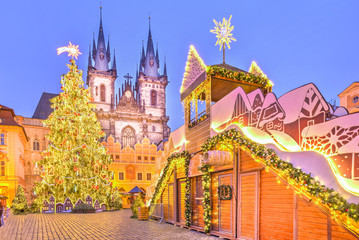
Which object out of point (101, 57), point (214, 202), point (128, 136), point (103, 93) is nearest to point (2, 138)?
point (128, 136)

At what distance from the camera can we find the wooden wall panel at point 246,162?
24.8 ft

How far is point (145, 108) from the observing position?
59.6 meters

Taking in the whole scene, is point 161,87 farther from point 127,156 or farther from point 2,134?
point 2,134

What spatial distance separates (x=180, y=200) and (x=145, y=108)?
4817 cm

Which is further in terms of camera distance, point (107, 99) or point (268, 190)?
point (107, 99)

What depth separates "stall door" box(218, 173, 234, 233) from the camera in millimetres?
8659

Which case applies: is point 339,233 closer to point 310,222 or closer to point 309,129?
point 310,222

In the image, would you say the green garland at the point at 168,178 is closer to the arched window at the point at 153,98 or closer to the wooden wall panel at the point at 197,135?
the wooden wall panel at the point at 197,135

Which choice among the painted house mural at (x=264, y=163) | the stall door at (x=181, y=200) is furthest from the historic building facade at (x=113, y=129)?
the painted house mural at (x=264, y=163)

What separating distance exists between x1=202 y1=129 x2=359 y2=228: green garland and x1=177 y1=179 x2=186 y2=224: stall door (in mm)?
5398

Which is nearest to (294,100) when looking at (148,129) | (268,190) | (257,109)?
(257,109)

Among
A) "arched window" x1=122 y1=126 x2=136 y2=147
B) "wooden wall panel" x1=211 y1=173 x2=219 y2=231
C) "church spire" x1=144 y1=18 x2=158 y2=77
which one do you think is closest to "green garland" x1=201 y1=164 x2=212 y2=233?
"wooden wall panel" x1=211 y1=173 x2=219 y2=231

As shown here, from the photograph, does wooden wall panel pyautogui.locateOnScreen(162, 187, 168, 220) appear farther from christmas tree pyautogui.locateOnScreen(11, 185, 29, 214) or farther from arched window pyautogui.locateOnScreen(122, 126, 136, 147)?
arched window pyautogui.locateOnScreen(122, 126, 136, 147)

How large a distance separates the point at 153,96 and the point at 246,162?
2158 inches
